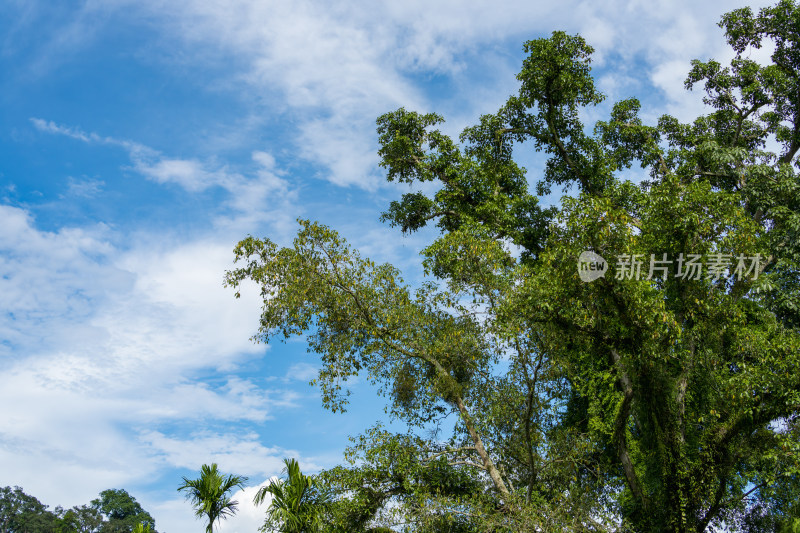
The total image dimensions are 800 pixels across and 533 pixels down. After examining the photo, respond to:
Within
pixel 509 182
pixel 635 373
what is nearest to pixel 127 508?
pixel 509 182

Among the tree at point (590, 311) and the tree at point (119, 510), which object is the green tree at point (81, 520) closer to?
the tree at point (119, 510)

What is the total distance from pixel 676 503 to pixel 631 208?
7852 mm

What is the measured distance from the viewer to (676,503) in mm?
13047

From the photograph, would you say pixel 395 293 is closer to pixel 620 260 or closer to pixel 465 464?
pixel 465 464

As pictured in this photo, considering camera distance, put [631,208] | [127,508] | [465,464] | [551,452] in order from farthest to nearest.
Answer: [127,508], [631,208], [465,464], [551,452]

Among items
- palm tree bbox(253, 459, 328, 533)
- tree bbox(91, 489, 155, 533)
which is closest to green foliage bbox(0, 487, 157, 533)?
tree bbox(91, 489, 155, 533)

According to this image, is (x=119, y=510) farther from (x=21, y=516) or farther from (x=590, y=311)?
(x=590, y=311)

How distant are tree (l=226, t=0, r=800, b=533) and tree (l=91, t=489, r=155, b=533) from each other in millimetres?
60898

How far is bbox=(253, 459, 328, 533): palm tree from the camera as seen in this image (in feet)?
50.8

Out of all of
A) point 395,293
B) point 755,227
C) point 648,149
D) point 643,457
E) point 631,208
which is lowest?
point 643,457

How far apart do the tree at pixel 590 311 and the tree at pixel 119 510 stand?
60898mm

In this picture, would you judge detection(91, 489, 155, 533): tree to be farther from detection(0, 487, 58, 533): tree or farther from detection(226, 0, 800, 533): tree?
detection(226, 0, 800, 533): tree

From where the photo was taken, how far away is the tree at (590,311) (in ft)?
38.8

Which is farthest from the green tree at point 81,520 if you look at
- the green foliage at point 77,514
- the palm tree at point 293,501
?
the palm tree at point 293,501
